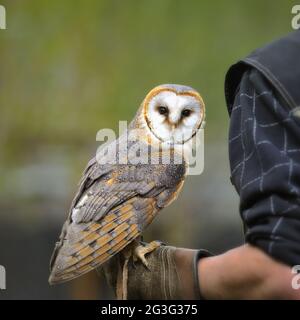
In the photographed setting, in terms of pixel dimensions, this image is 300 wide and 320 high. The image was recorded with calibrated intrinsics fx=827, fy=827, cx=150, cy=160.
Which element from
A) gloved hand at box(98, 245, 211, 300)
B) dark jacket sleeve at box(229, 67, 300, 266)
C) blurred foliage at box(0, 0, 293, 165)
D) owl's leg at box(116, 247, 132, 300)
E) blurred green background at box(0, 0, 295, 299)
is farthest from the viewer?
blurred foliage at box(0, 0, 293, 165)

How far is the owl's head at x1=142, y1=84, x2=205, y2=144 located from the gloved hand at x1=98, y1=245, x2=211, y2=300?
28 cm

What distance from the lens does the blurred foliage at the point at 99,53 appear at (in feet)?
13.2

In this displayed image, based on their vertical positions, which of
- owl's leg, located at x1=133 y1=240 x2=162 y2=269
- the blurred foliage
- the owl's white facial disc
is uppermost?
the blurred foliage

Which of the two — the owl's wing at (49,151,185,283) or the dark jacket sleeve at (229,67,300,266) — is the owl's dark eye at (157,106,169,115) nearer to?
the owl's wing at (49,151,185,283)

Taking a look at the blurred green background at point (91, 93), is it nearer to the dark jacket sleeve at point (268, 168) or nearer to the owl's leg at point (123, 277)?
the owl's leg at point (123, 277)

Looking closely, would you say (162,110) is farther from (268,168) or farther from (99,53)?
(99,53)

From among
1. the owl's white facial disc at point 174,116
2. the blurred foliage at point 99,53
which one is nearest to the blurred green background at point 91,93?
the blurred foliage at point 99,53

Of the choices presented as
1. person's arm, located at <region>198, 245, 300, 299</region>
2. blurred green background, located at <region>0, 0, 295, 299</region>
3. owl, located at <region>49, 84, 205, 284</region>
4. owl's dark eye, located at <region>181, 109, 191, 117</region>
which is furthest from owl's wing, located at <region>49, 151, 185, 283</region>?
blurred green background, located at <region>0, 0, 295, 299</region>

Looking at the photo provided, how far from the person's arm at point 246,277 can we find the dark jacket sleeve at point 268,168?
0.02 metres

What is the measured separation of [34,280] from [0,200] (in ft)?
1.42

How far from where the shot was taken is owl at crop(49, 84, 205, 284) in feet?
5.61

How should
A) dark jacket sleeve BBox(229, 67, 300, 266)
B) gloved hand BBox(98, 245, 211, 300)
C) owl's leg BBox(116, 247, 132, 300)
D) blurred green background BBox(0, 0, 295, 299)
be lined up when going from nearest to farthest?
dark jacket sleeve BBox(229, 67, 300, 266) → gloved hand BBox(98, 245, 211, 300) → owl's leg BBox(116, 247, 132, 300) → blurred green background BBox(0, 0, 295, 299)

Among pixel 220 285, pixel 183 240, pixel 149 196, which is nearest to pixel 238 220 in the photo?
pixel 183 240
